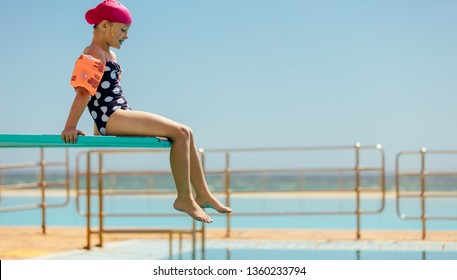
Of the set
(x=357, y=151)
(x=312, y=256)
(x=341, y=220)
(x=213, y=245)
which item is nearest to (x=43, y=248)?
(x=213, y=245)

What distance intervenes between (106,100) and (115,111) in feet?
0.22

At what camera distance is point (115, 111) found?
3002 mm

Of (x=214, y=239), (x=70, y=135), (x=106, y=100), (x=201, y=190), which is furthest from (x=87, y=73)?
(x=214, y=239)

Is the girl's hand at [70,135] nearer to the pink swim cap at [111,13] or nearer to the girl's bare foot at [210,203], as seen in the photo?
the pink swim cap at [111,13]

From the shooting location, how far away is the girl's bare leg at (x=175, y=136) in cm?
292

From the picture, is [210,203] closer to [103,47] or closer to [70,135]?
[70,135]

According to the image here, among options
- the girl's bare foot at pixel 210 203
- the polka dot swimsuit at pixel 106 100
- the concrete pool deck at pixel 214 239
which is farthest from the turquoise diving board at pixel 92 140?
the concrete pool deck at pixel 214 239

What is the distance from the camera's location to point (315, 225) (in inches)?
433

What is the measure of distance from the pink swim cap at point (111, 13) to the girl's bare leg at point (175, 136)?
0.33 m

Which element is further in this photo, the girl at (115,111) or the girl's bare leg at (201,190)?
the girl's bare leg at (201,190)

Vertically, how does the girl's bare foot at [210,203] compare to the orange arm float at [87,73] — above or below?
below

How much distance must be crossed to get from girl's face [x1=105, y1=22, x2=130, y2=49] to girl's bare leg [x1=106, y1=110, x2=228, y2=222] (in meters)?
0.26

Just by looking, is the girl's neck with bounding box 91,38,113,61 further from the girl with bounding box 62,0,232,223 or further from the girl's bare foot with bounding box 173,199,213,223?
the girl's bare foot with bounding box 173,199,213,223

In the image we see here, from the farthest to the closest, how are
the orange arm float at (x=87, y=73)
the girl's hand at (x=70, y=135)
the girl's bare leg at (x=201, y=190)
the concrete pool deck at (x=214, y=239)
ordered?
the concrete pool deck at (x=214, y=239)
the girl's bare leg at (x=201, y=190)
the orange arm float at (x=87, y=73)
the girl's hand at (x=70, y=135)
